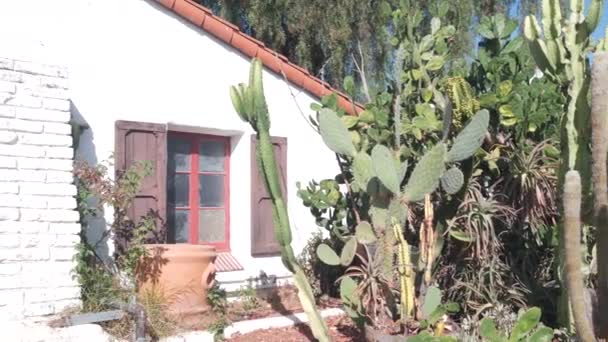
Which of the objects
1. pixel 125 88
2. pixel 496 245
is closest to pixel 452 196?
pixel 496 245

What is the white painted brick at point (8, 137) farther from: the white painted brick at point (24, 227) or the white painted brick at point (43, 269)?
the white painted brick at point (43, 269)

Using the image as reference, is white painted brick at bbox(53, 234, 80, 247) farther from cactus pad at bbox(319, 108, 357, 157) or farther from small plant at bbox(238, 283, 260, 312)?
cactus pad at bbox(319, 108, 357, 157)

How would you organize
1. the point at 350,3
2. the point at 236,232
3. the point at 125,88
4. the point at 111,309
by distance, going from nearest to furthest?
the point at 111,309 → the point at 125,88 → the point at 236,232 → the point at 350,3

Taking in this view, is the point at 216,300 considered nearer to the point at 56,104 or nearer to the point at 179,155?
the point at 179,155

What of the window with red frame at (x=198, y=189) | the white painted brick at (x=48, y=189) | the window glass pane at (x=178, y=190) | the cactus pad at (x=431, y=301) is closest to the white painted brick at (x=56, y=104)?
the white painted brick at (x=48, y=189)

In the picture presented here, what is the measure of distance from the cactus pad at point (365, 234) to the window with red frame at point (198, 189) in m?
2.75

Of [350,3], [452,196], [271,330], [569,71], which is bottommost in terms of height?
[271,330]

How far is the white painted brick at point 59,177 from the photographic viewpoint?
5781 millimetres

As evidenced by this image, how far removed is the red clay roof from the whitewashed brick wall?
2.01 meters

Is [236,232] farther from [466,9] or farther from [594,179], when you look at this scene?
[466,9]

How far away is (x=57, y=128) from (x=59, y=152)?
0.70 ft

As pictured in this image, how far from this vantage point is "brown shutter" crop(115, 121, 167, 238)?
695cm

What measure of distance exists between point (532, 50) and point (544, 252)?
88.1 inches

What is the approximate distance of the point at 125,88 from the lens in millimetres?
7102
